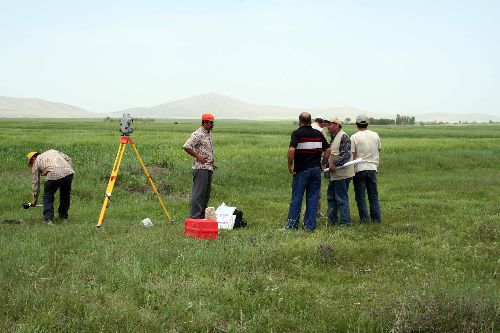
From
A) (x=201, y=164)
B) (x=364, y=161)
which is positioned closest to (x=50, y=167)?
(x=201, y=164)

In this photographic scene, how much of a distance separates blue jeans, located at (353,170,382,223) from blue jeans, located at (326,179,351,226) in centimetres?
37

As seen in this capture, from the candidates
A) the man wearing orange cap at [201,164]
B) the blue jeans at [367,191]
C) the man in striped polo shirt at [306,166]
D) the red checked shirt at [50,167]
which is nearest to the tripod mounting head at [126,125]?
the man wearing orange cap at [201,164]

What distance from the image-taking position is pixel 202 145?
38.7ft

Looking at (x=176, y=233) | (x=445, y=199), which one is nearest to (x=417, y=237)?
(x=176, y=233)

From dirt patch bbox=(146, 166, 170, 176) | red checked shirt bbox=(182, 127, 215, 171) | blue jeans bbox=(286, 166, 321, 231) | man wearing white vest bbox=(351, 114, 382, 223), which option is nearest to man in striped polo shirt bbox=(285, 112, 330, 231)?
blue jeans bbox=(286, 166, 321, 231)

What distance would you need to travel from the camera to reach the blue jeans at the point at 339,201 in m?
11.7

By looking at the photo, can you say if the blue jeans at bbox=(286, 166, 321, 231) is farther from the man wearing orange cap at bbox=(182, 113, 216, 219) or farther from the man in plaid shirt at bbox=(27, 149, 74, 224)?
the man in plaid shirt at bbox=(27, 149, 74, 224)

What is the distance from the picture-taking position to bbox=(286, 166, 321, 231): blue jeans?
11203mm

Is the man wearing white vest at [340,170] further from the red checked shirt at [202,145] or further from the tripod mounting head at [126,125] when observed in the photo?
the tripod mounting head at [126,125]

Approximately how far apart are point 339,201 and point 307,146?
1.51m

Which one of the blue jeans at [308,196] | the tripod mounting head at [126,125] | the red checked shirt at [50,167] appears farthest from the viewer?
the red checked shirt at [50,167]

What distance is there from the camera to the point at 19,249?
342 inches

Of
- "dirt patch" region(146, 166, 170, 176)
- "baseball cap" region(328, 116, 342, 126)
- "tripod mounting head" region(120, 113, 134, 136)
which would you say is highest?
"baseball cap" region(328, 116, 342, 126)

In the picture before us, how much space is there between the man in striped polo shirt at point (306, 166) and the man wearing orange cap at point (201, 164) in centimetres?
186
